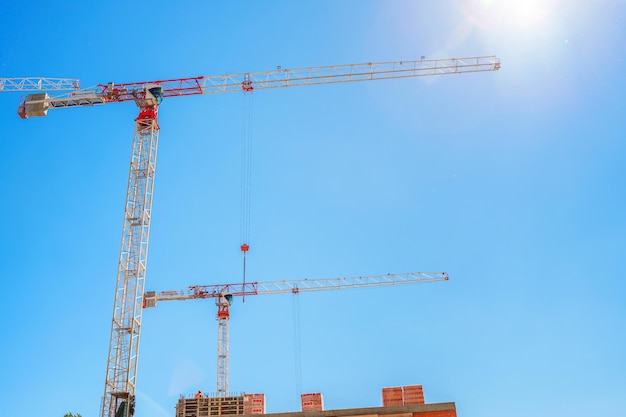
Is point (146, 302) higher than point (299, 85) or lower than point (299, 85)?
lower

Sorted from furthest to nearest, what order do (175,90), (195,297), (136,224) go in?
(195,297) < (175,90) < (136,224)

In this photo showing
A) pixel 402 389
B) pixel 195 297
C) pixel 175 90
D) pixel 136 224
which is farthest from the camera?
pixel 195 297

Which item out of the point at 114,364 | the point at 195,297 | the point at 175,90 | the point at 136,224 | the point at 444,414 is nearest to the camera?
the point at 444,414

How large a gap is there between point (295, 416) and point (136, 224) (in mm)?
45298

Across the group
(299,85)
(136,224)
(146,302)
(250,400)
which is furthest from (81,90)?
(250,400)

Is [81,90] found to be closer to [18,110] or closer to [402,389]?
[18,110]

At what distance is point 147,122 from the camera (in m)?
112

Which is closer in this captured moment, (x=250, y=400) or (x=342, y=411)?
(x=342, y=411)

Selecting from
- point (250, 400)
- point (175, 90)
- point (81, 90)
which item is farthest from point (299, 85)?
point (250, 400)

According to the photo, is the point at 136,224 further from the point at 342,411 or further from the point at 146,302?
the point at 342,411

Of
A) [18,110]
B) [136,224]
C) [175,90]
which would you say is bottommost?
[136,224]

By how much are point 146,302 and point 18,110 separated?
49388mm

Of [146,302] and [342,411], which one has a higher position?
[146,302]

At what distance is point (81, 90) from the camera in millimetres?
112125
